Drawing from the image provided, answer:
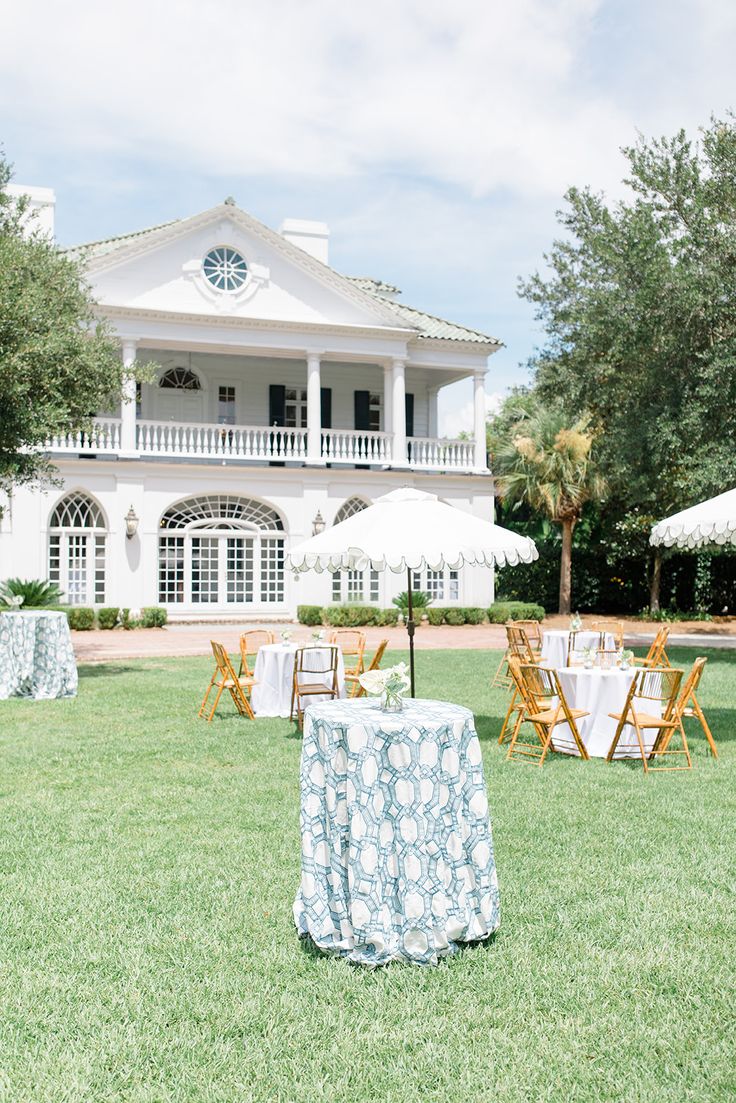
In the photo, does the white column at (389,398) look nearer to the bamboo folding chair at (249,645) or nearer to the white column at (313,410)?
the white column at (313,410)

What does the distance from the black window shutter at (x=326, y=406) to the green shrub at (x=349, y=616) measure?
6.43 meters

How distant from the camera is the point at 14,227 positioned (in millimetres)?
15328

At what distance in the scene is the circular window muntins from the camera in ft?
82.2

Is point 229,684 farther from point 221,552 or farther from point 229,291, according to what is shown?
point 229,291

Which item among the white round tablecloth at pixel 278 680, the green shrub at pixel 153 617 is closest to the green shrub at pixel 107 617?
the green shrub at pixel 153 617

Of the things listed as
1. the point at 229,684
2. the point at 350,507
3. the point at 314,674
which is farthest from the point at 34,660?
Result: the point at 350,507

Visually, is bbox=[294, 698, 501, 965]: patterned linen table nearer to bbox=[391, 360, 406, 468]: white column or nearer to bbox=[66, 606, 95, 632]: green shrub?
bbox=[66, 606, 95, 632]: green shrub

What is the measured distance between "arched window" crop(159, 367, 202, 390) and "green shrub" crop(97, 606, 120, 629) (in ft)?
23.5

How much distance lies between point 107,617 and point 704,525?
16.5m

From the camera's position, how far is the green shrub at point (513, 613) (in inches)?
999

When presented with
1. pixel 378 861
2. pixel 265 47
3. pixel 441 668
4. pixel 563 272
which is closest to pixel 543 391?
pixel 563 272

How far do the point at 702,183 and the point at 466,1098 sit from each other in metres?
16.4

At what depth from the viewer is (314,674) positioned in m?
10.6

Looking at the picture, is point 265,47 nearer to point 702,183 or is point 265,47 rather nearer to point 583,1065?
point 702,183
